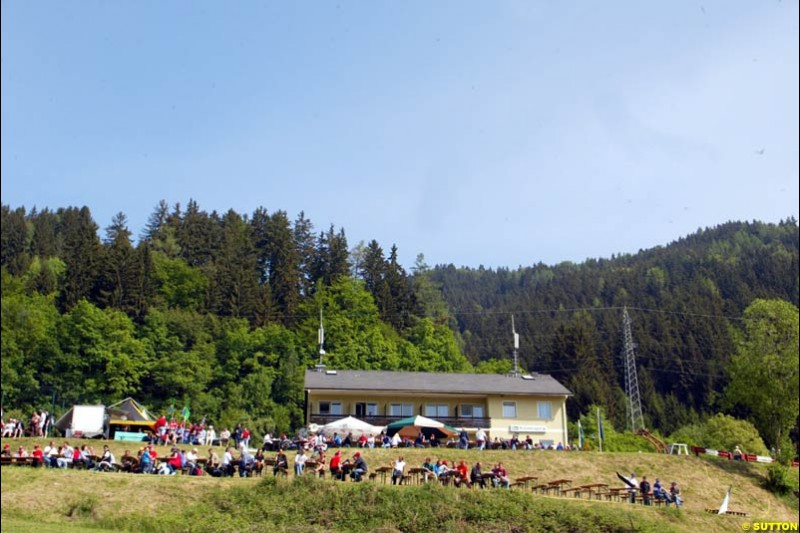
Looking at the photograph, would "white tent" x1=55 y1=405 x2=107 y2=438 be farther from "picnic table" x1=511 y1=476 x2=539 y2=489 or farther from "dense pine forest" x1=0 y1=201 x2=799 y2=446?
"picnic table" x1=511 y1=476 x2=539 y2=489

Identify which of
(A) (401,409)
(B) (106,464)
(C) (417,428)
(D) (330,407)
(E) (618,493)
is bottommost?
(E) (618,493)

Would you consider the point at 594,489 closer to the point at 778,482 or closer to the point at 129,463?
the point at 778,482

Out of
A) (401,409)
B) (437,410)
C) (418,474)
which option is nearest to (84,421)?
(418,474)

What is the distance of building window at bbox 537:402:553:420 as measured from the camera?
53.4 meters

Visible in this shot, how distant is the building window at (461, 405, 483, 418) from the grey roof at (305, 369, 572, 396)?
1.30 metres

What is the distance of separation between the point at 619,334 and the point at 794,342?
2375 inches

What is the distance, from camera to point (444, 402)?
5294 centimetres

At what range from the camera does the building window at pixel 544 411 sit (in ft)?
175

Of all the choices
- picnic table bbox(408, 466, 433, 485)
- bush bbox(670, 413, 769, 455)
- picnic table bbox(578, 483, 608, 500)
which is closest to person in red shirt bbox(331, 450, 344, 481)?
picnic table bbox(408, 466, 433, 485)

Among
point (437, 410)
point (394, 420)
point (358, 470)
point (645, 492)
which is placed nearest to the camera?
point (358, 470)

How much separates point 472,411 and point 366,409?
695cm

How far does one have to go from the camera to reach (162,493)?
2758 cm

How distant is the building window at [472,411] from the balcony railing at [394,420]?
77 centimetres

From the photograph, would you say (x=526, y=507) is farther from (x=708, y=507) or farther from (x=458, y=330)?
(x=458, y=330)
